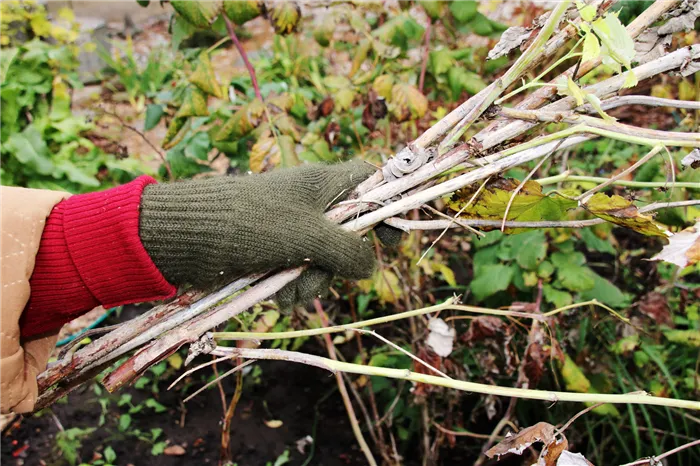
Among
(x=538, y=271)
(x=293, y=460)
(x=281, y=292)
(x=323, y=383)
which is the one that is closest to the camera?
(x=281, y=292)

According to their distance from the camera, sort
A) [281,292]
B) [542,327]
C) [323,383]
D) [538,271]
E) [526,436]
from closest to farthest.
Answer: [526,436]
[281,292]
[542,327]
[538,271]
[323,383]

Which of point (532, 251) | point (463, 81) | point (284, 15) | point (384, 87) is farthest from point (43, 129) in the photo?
point (532, 251)

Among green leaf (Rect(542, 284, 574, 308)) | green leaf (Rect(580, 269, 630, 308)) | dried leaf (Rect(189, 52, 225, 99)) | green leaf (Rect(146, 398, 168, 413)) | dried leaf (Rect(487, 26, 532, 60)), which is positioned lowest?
green leaf (Rect(146, 398, 168, 413))

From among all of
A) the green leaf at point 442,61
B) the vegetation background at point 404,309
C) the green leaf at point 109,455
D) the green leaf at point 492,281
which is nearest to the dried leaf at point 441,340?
the vegetation background at point 404,309

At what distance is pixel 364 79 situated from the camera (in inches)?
85.1

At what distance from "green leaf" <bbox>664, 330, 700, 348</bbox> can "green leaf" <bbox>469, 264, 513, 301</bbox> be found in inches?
27.2

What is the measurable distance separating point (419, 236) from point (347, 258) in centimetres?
88

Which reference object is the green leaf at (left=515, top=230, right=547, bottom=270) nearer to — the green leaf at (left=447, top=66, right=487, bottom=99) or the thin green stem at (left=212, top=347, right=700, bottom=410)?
the green leaf at (left=447, top=66, right=487, bottom=99)

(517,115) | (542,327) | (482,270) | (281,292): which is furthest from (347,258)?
(482,270)

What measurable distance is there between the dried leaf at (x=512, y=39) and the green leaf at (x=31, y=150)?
8.88 feet

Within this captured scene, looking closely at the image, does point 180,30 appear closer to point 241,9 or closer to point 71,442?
point 241,9

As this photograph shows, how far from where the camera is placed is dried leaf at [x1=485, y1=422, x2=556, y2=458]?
98 cm

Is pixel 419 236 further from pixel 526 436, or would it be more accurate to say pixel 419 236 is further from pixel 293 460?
pixel 526 436

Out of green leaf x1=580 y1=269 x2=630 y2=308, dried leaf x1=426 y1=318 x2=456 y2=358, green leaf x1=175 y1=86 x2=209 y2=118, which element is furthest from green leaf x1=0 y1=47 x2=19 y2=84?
green leaf x1=580 y1=269 x2=630 y2=308
